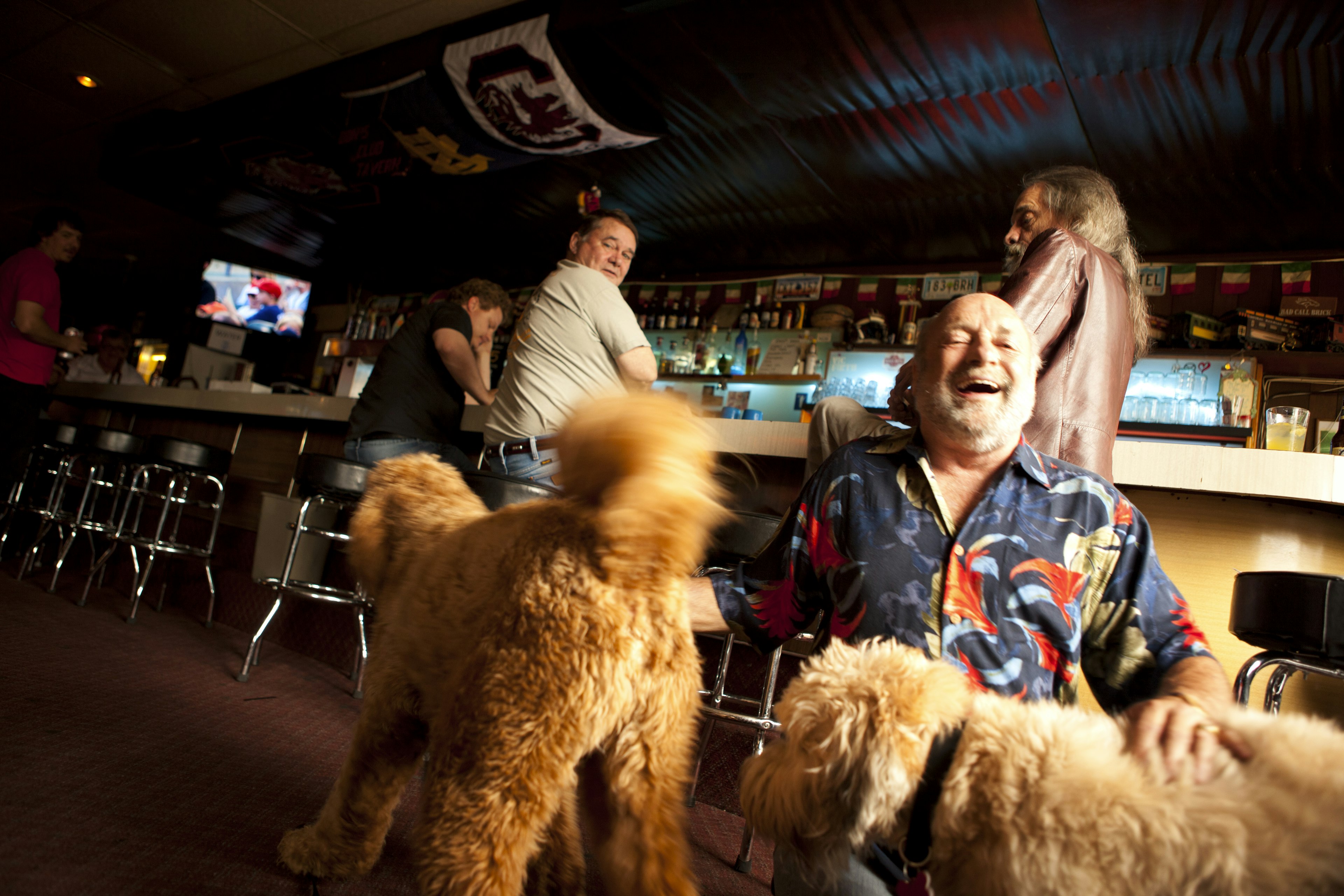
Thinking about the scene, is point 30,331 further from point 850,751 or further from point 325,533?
point 850,751

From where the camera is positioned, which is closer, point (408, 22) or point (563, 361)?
point (563, 361)

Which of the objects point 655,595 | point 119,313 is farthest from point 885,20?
point 119,313

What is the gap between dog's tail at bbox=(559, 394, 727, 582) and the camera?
2.84ft

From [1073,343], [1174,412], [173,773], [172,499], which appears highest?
[1174,412]

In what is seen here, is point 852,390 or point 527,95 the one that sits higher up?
point 527,95

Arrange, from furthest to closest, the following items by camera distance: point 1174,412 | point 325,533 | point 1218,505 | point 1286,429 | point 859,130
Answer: point 1174,412 → point 859,130 → point 325,533 → point 1286,429 → point 1218,505

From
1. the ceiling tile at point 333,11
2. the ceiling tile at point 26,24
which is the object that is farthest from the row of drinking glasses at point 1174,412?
the ceiling tile at point 26,24

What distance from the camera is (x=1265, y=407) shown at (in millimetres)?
4836

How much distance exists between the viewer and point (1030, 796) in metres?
0.59

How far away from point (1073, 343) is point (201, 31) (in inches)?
231

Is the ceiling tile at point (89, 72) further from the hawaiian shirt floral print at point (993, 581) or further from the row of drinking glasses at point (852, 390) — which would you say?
the hawaiian shirt floral print at point (993, 581)

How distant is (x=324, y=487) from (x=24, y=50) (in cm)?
528

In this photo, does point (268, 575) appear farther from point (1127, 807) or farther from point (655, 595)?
point (1127, 807)

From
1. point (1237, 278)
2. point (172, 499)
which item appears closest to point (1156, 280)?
point (1237, 278)
